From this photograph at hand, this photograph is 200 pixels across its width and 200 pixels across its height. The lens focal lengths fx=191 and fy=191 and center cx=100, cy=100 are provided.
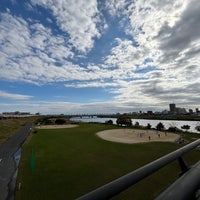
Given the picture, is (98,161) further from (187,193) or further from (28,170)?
(187,193)

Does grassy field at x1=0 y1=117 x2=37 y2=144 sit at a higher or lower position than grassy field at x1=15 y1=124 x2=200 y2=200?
higher

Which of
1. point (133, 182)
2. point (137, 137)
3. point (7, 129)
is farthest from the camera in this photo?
point (7, 129)

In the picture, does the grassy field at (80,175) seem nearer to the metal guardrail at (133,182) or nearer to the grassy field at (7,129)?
the metal guardrail at (133,182)

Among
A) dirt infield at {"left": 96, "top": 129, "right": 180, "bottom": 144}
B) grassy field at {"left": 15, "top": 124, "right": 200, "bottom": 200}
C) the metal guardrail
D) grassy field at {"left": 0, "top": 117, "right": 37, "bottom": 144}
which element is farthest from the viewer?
grassy field at {"left": 0, "top": 117, "right": 37, "bottom": 144}

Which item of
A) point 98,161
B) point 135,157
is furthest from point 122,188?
point 135,157

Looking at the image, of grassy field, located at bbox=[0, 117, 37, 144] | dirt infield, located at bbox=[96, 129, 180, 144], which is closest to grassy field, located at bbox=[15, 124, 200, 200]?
dirt infield, located at bbox=[96, 129, 180, 144]

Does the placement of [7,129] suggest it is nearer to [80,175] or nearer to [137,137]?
[137,137]

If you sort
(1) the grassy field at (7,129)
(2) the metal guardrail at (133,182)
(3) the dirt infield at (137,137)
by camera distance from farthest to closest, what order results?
(1) the grassy field at (7,129), (3) the dirt infield at (137,137), (2) the metal guardrail at (133,182)

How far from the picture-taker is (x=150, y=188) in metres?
13.9

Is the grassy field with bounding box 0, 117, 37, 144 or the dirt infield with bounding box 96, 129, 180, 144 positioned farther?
the grassy field with bounding box 0, 117, 37, 144

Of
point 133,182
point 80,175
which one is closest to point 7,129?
point 80,175

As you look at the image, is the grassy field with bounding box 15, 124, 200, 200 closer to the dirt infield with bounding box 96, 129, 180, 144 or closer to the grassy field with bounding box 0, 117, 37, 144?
the dirt infield with bounding box 96, 129, 180, 144

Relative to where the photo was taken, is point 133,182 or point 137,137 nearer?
point 133,182

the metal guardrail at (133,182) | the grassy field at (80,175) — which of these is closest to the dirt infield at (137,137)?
the grassy field at (80,175)
